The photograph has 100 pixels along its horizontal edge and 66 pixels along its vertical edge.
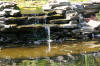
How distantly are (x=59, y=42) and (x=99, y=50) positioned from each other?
11.0 feet

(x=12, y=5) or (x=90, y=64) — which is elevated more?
(x=12, y=5)

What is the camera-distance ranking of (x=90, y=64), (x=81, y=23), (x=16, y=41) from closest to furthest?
(x=90, y=64), (x=16, y=41), (x=81, y=23)

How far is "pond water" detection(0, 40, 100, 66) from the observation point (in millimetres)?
10414

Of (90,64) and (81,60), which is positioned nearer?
(90,64)

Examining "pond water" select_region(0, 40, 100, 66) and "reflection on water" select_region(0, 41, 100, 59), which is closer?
"pond water" select_region(0, 40, 100, 66)

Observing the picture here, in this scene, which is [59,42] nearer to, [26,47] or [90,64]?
[26,47]

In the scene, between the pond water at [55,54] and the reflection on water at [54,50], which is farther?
the reflection on water at [54,50]

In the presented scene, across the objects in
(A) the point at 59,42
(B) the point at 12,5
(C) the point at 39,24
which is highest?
(B) the point at 12,5

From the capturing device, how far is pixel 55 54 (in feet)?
39.8

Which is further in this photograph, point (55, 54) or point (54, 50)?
point (54, 50)

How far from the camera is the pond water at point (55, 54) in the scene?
10414 millimetres

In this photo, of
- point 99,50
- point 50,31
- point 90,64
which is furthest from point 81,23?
point 90,64

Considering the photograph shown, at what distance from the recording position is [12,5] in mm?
17859

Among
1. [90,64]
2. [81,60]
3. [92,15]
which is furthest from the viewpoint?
[92,15]
